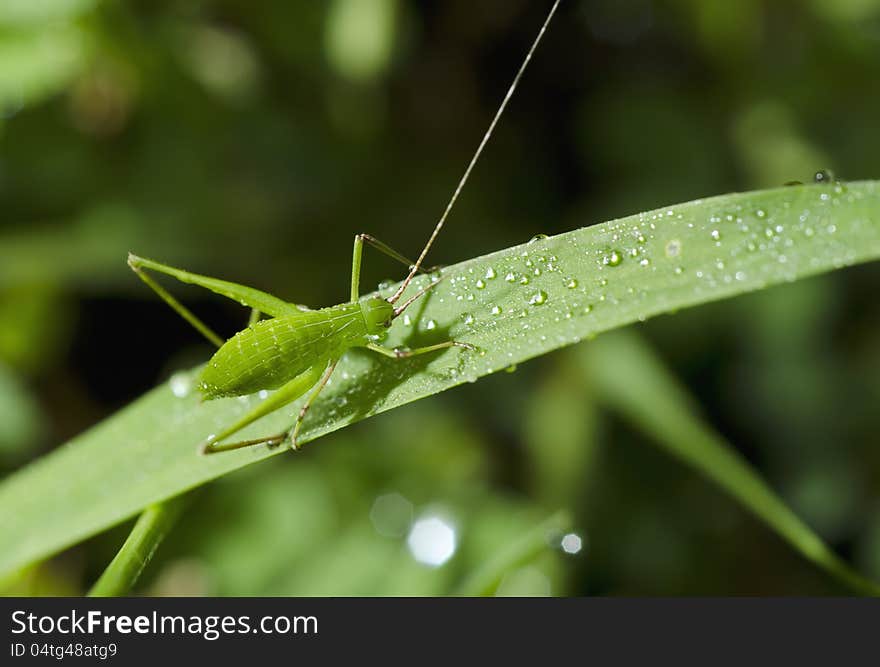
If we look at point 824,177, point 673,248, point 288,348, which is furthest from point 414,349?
point 824,177

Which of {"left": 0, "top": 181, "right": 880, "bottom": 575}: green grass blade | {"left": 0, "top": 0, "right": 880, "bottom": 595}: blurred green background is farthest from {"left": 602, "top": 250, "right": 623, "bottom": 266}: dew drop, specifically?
{"left": 0, "top": 0, "right": 880, "bottom": 595}: blurred green background

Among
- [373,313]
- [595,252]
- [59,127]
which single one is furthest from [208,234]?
[595,252]

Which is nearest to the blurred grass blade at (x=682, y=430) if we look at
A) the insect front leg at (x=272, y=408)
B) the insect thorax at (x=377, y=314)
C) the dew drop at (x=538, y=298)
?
the dew drop at (x=538, y=298)

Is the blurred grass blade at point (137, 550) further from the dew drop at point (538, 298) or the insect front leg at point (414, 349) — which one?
the dew drop at point (538, 298)

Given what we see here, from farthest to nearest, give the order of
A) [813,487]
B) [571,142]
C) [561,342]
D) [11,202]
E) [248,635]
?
[571,142], [11,202], [813,487], [248,635], [561,342]

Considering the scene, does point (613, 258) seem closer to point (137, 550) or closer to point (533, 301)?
point (533, 301)

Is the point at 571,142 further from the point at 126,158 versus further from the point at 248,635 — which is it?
the point at 248,635

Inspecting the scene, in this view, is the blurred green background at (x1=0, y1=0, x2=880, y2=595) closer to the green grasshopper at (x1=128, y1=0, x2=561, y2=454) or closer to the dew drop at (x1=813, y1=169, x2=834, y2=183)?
the green grasshopper at (x1=128, y1=0, x2=561, y2=454)
